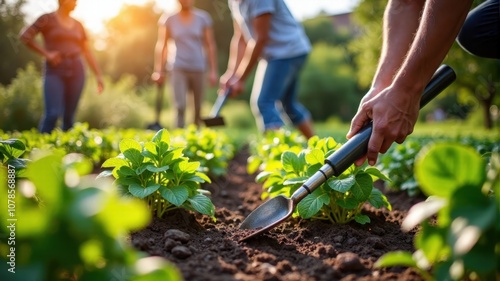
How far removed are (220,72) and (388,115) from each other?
26.8 m

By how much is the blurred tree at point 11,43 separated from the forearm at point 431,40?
8.69m

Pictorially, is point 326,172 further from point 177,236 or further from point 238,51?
point 238,51

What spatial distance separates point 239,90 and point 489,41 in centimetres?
284

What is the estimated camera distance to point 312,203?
6.56 feet

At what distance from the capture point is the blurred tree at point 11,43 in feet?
31.5

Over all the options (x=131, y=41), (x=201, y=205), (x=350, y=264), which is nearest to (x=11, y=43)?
(x=201, y=205)

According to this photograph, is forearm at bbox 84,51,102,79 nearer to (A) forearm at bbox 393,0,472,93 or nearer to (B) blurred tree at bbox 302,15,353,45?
(A) forearm at bbox 393,0,472,93

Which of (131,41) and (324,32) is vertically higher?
(131,41)

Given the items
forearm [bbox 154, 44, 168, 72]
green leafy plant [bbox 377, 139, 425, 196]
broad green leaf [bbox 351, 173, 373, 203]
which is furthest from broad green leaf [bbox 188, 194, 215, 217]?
forearm [bbox 154, 44, 168, 72]

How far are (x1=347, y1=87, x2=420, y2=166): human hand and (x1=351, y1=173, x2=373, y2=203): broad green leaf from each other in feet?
0.67

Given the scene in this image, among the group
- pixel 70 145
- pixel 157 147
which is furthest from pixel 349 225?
pixel 70 145

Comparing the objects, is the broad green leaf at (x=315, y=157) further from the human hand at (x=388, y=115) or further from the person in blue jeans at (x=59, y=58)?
the person in blue jeans at (x=59, y=58)

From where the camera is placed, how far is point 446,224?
3.43ft

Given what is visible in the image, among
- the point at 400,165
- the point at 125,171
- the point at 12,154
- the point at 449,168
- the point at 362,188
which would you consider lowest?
the point at 400,165
